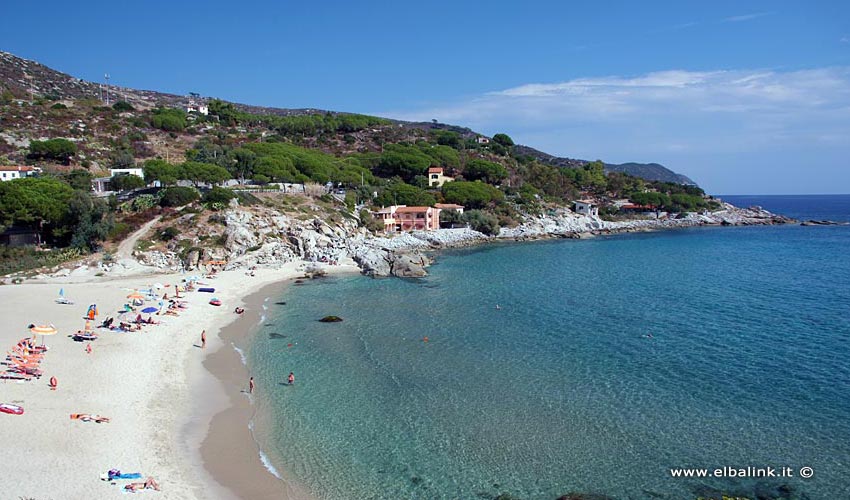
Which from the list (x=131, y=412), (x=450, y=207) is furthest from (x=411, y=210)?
(x=131, y=412)

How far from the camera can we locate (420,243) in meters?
64.8

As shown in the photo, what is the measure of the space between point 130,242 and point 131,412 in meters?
33.6

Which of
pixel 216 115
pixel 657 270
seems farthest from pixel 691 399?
pixel 216 115

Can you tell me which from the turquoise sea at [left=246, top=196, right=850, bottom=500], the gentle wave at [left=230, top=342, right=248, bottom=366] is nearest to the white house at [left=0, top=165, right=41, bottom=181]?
the turquoise sea at [left=246, top=196, right=850, bottom=500]

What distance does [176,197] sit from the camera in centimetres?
5359

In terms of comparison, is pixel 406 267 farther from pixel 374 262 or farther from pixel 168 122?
pixel 168 122

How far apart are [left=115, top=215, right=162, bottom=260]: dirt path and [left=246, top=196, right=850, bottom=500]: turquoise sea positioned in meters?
15.7

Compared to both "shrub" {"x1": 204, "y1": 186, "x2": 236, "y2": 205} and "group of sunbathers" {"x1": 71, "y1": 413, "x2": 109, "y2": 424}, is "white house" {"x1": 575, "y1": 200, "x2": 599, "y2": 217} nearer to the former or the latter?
"shrub" {"x1": 204, "y1": 186, "x2": 236, "y2": 205}

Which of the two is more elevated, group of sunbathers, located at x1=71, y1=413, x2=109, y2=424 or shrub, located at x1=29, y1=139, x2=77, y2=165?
shrub, located at x1=29, y1=139, x2=77, y2=165

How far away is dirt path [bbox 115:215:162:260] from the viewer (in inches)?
1740

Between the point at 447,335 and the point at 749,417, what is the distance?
14576 millimetres

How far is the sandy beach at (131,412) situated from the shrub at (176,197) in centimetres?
2405

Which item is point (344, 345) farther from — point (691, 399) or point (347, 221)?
point (347, 221)

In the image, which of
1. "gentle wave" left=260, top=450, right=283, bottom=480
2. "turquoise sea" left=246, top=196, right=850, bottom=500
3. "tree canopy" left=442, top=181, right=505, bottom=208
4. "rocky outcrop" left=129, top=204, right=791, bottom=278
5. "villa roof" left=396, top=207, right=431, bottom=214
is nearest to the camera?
"gentle wave" left=260, top=450, right=283, bottom=480
